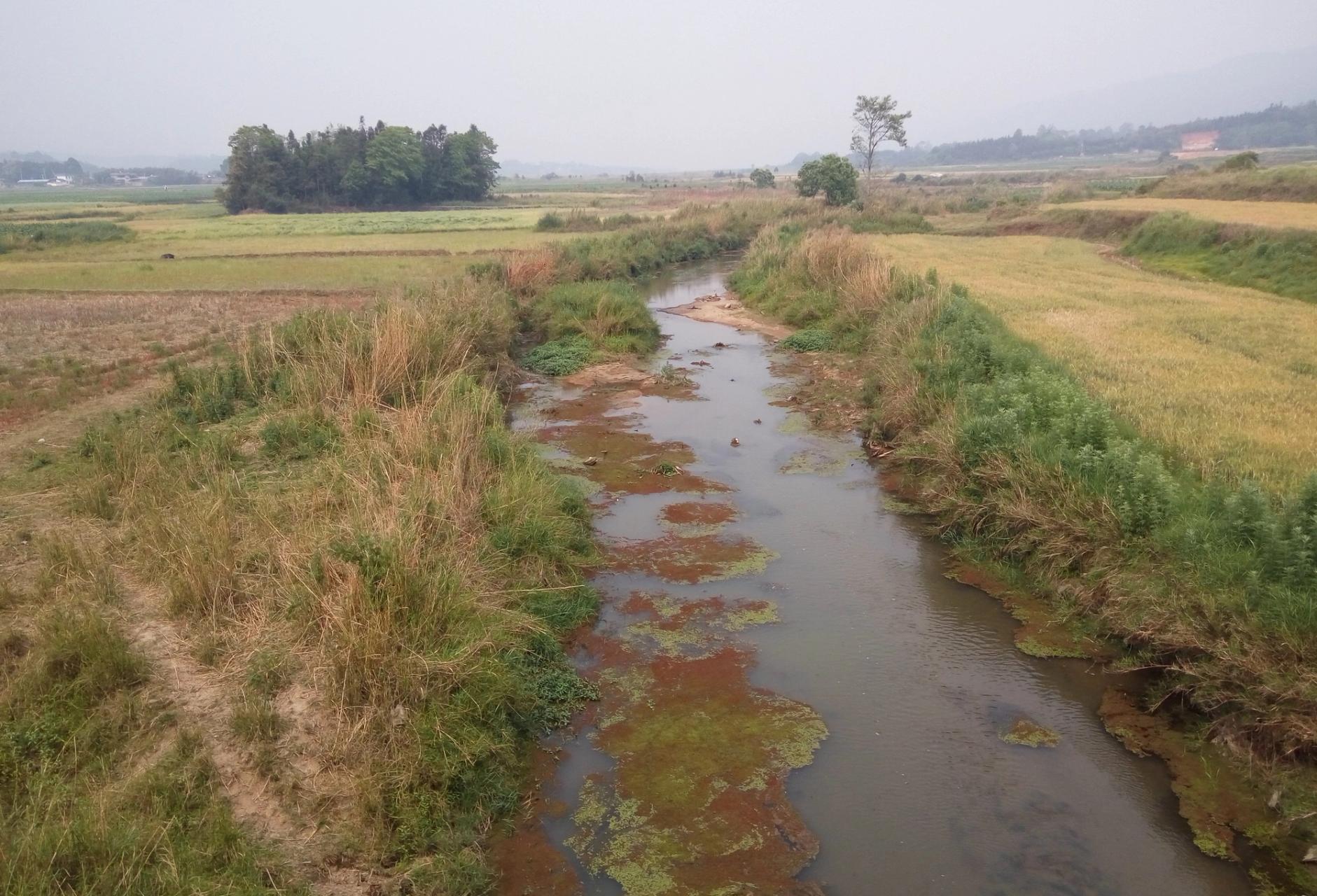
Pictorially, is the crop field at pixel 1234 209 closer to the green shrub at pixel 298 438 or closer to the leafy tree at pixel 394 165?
the green shrub at pixel 298 438

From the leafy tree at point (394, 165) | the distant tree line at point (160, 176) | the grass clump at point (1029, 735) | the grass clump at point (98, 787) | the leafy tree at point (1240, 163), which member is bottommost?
the grass clump at point (1029, 735)

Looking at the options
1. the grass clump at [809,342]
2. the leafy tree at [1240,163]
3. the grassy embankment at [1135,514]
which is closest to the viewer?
the grassy embankment at [1135,514]

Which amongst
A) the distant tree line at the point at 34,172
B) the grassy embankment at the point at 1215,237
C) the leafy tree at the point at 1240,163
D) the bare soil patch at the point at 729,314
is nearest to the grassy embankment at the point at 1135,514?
the grassy embankment at the point at 1215,237

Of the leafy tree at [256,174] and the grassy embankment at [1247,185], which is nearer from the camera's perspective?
the grassy embankment at [1247,185]

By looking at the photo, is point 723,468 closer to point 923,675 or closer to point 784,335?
point 923,675

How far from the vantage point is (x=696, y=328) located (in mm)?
20656

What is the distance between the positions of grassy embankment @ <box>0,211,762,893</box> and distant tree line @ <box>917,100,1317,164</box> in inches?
5558

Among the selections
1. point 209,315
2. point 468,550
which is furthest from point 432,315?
point 209,315

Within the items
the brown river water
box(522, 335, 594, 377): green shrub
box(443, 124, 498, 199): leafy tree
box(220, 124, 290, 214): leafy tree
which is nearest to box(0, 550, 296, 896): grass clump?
the brown river water

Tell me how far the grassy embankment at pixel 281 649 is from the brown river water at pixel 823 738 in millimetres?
515

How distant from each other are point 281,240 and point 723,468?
92.4ft

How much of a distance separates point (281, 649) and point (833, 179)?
4198 cm

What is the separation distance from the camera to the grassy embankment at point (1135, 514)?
16.8 feet

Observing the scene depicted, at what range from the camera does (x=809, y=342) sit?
17625mm
